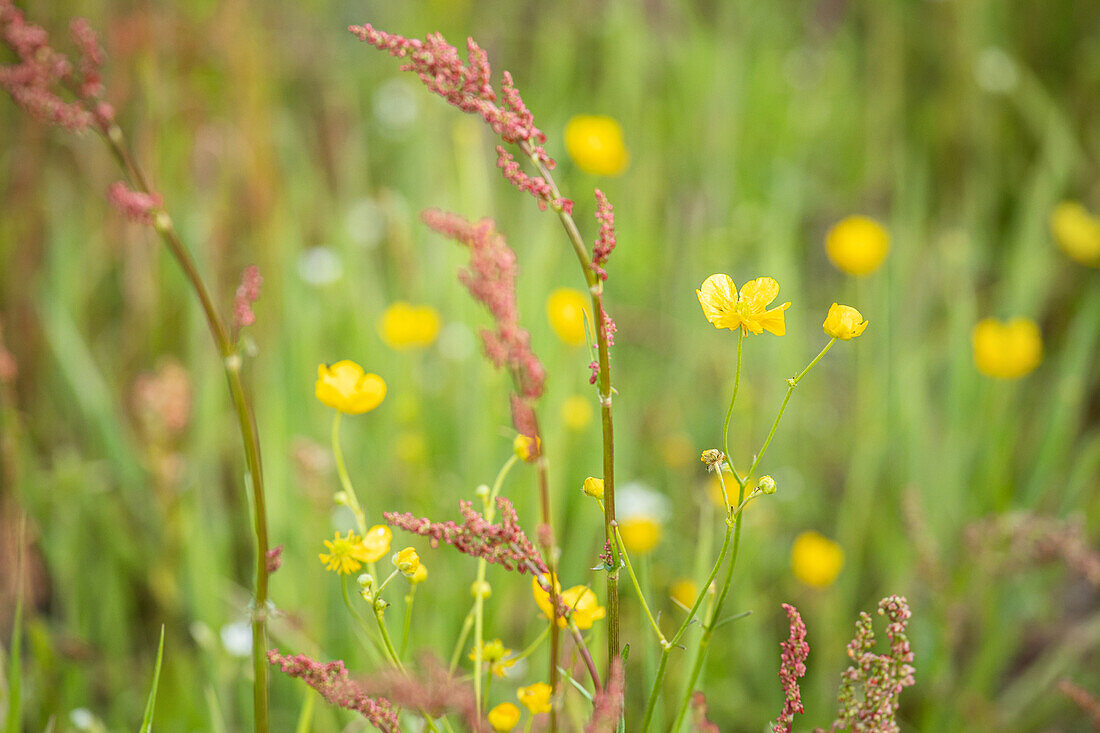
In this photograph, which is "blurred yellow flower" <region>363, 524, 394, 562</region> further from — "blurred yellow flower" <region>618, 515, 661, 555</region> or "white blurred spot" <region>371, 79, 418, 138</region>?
"white blurred spot" <region>371, 79, 418, 138</region>

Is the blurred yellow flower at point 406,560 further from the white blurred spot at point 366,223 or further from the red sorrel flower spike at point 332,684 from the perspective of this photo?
the white blurred spot at point 366,223

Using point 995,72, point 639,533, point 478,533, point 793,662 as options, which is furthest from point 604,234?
point 995,72

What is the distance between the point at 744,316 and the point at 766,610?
994 millimetres

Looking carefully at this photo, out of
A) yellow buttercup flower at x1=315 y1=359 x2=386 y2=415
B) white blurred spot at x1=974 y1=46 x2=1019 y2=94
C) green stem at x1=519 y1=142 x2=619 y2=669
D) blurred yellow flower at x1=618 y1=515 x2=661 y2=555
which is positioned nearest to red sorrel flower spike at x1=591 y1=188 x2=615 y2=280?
green stem at x1=519 y1=142 x2=619 y2=669

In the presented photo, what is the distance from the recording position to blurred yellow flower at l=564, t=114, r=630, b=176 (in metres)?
1.67

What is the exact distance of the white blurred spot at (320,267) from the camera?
1.72m

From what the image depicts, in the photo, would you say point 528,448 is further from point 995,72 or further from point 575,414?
point 995,72

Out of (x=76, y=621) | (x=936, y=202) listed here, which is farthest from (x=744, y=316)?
(x=936, y=202)

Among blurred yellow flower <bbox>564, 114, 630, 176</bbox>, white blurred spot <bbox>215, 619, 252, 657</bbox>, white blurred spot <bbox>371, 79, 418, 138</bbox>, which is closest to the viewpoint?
white blurred spot <bbox>215, 619, 252, 657</bbox>

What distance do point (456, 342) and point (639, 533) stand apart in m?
0.64

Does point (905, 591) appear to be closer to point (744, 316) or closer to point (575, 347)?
point (575, 347)

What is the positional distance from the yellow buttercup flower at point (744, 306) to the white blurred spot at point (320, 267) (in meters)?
1.29

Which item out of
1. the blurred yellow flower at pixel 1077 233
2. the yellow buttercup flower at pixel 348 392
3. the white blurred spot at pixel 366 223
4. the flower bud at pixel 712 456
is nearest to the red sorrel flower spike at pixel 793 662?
the flower bud at pixel 712 456

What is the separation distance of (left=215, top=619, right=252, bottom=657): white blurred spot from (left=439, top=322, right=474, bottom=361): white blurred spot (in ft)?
2.12
